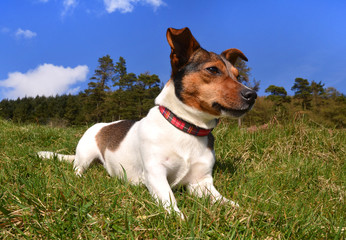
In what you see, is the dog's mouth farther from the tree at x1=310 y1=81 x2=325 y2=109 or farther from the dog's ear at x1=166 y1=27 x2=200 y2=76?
the tree at x1=310 y1=81 x2=325 y2=109

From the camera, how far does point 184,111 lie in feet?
9.91

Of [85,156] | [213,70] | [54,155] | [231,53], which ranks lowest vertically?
[54,155]

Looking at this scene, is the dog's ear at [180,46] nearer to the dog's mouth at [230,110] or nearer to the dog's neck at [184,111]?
the dog's neck at [184,111]

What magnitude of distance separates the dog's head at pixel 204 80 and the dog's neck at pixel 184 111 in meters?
0.06

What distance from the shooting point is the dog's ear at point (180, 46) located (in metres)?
3.03

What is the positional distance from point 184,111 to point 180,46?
2.34 feet

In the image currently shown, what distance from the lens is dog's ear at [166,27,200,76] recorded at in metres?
3.03

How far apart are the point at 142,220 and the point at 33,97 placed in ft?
254

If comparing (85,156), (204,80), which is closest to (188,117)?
(204,80)

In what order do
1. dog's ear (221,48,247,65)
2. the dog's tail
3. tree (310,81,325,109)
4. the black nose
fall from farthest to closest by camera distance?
tree (310,81,325,109) < the dog's tail < dog's ear (221,48,247,65) < the black nose

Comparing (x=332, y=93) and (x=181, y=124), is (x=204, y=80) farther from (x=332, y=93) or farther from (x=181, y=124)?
(x=332, y=93)

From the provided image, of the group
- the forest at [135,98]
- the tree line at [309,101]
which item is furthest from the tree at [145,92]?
the tree line at [309,101]

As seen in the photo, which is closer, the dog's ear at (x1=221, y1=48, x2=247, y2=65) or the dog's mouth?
the dog's mouth

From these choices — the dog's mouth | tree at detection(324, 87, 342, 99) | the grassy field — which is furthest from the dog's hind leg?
tree at detection(324, 87, 342, 99)
